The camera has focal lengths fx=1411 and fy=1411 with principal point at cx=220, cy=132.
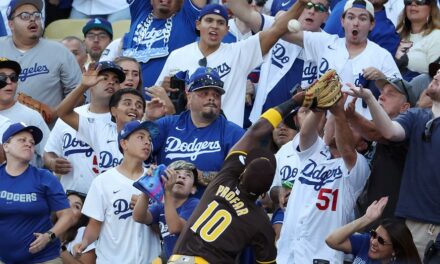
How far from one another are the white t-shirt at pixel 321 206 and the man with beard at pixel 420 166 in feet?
2.13

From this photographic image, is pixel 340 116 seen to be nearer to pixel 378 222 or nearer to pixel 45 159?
pixel 378 222

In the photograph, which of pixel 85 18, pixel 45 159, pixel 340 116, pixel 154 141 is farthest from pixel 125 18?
pixel 340 116

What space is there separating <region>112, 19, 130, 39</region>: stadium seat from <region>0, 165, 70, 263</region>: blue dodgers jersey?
14.7ft

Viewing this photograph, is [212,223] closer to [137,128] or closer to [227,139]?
[227,139]

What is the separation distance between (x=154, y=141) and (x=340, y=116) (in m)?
1.77

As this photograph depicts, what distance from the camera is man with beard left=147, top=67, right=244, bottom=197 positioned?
11.7m

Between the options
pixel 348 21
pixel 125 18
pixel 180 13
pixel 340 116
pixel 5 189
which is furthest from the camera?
pixel 125 18

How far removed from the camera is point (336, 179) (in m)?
11.7

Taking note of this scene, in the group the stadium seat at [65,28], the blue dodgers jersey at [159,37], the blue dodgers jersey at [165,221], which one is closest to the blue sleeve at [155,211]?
the blue dodgers jersey at [165,221]

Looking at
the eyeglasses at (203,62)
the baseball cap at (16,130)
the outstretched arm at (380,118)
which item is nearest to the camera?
the outstretched arm at (380,118)

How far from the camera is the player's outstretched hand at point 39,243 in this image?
38.6ft

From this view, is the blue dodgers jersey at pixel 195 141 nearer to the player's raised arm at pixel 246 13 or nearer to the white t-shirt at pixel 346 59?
the white t-shirt at pixel 346 59

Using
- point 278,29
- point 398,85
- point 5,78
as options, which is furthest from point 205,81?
point 5,78

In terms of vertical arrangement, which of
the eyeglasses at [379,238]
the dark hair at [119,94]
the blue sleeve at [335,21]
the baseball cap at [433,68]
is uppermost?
the blue sleeve at [335,21]
